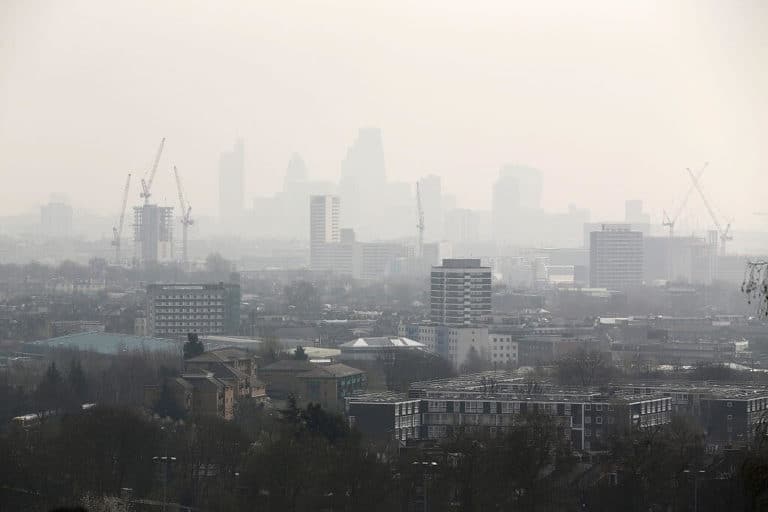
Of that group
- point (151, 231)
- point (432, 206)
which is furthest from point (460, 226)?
point (151, 231)

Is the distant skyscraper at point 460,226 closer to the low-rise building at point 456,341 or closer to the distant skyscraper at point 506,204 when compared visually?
the distant skyscraper at point 506,204

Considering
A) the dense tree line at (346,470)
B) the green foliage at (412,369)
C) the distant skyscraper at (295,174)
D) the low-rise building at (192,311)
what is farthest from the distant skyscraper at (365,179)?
the dense tree line at (346,470)

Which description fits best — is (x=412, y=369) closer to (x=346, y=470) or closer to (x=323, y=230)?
(x=346, y=470)

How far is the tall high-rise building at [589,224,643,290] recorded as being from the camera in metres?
89.1

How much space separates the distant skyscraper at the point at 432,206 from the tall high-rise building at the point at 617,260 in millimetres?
40362

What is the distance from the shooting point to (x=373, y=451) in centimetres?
2114

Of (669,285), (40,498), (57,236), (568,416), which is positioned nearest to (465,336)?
(568,416)

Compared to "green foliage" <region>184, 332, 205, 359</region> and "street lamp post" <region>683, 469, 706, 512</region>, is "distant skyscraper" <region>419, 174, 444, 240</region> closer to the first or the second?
"green foliage" <region>184, 332, 205, 359</region>

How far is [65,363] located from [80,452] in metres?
17.9

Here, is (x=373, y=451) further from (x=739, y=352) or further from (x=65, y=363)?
(x=739, y=352)

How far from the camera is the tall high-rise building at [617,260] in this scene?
3509 inches

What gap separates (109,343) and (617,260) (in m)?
49.1

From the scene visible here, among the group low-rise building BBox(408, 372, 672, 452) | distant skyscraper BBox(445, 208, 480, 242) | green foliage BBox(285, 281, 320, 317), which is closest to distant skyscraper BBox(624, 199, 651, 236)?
distant skyscraper BBox(445, 208, 480, 242)

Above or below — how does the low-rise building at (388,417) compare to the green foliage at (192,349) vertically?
below
